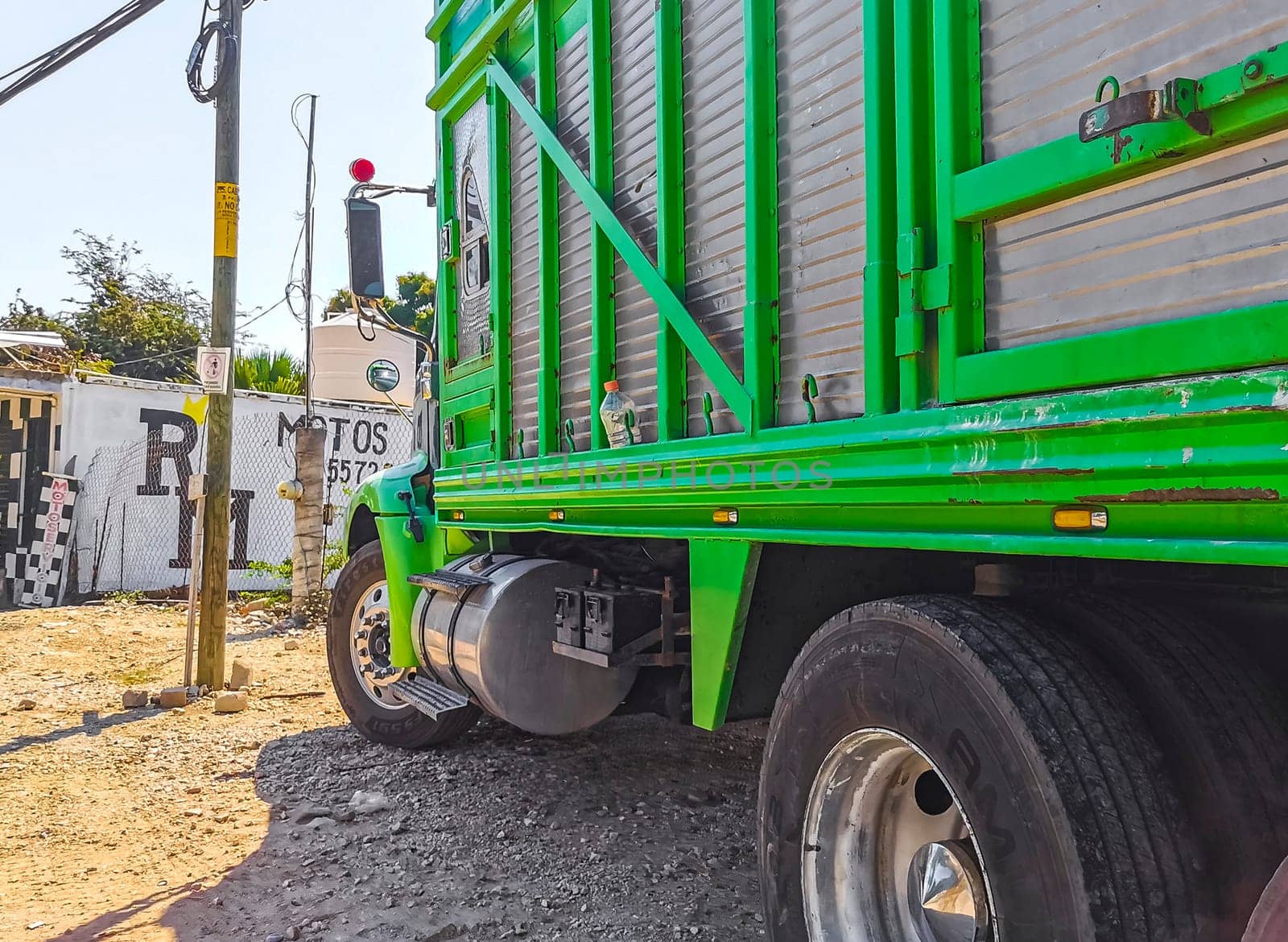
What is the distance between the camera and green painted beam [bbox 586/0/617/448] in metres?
3.27

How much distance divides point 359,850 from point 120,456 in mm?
10512

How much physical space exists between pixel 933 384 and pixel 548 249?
2.12 metres

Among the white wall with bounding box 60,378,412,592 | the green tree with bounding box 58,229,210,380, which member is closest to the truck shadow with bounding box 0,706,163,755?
the white wall with bounding box 60,378,412,592

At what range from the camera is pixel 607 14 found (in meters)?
3.29

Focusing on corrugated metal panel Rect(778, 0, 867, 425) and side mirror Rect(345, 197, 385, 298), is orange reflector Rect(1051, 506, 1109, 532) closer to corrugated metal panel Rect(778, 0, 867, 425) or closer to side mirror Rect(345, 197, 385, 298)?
corrugated metal panel Rect(778, 0, 867, 425)

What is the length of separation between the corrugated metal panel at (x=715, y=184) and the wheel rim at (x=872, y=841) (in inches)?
36.4

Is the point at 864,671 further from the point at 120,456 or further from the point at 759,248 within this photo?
the point at 120,456

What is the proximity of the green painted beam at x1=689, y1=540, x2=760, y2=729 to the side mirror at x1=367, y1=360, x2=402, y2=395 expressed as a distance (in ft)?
10.4

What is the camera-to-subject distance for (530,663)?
12.9ft

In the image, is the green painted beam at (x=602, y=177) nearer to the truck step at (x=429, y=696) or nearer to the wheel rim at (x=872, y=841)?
the wheel rim at (x=872, y=841)

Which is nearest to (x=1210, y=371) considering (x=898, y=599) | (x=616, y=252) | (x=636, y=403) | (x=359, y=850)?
(x=898, y=599)

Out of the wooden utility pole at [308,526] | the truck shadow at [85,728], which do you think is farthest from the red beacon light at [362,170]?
the wooden utility pole at [308,526]

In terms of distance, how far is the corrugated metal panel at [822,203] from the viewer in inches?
85.4

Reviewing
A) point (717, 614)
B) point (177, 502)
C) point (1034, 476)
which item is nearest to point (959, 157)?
point (1034, 476)
